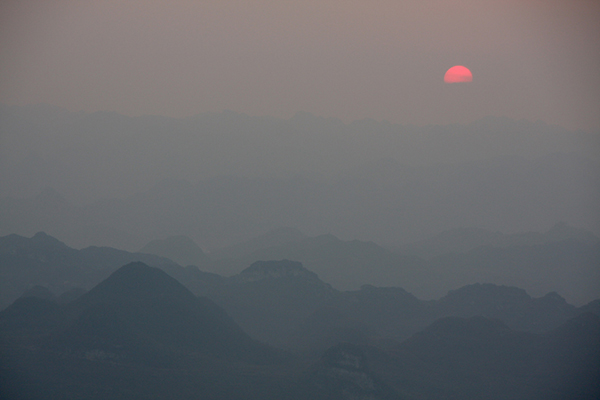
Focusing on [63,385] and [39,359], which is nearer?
[63,385]

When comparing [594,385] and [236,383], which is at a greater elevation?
[236,383]

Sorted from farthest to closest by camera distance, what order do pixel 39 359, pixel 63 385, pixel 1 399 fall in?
pixel 39 359 < pixel 63 385 < pixel 1 399

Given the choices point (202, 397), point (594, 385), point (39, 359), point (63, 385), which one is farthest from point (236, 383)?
point (594, 385)

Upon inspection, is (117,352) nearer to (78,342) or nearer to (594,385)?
(78,342)

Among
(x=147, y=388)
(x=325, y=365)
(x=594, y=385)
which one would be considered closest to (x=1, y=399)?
(x=147, y=388)

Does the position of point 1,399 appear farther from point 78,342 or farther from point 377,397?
point 377,397

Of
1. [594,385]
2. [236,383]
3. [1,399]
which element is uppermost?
[1,399]

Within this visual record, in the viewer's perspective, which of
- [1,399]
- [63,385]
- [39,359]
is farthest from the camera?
[39,359]

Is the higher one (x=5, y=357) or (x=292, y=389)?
(x=5, y=357)

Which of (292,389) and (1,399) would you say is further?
(292,389)
